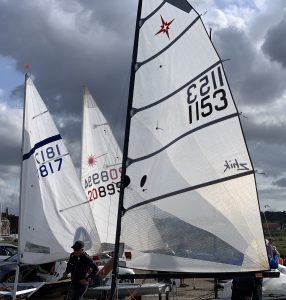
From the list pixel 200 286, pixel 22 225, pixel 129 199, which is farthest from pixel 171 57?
pixel 200 286

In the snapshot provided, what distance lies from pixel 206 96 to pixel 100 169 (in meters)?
10.6

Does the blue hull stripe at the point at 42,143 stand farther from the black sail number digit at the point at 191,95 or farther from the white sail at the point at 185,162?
the black sail number digit at the point at 191,95

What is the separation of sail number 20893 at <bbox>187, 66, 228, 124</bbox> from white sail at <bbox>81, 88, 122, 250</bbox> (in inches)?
367

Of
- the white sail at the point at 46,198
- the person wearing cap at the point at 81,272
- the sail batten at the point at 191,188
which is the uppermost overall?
the white sail at the point at 46,198

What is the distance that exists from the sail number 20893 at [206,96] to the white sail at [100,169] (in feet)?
30.5

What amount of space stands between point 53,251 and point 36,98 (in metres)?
3.65

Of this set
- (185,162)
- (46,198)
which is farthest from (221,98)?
(46,198)

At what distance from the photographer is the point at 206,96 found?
8422 millimetres

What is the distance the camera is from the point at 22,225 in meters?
12.5

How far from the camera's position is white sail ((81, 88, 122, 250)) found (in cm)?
1803

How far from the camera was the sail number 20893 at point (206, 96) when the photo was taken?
834cm

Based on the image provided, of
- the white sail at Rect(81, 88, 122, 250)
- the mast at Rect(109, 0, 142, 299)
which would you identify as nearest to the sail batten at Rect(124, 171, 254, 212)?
the mast at Rect(109, 0, 142, 299)

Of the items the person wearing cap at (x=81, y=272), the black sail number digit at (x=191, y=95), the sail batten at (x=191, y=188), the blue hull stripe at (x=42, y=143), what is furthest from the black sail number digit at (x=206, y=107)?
the blue hull stripe at (x=42, y=143)

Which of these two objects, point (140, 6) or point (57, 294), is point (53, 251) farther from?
point (140, 6)
